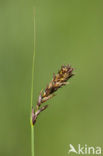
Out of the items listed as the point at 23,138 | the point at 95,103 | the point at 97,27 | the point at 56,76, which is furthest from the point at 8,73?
the point at 56,76

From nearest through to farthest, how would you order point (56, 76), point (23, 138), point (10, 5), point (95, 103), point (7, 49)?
1. point (56, 76)
2. point (23, 138)
3. point (95, 103)
4. point (7, 49)
5. point (10, 5)

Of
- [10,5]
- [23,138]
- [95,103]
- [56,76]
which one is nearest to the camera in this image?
[56,76]

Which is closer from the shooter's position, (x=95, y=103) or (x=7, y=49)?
(x=95, y=103)

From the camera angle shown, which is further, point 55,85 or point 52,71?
point 52,71

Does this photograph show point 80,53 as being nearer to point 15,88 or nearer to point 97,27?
point 97,27

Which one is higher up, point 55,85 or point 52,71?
point 52,71

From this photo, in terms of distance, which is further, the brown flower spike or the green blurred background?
the green blurred background

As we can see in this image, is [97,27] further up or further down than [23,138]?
further up

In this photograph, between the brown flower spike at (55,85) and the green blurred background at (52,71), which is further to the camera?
the green blurred background at (52,71)
